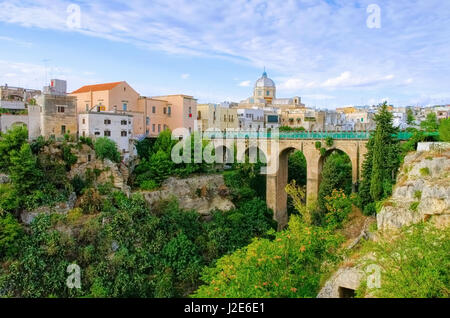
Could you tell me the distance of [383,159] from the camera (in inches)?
910

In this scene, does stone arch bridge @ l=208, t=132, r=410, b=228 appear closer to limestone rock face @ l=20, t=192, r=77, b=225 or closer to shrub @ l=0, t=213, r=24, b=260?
limestone rock face @ l=20, t=192, r=77, b=225

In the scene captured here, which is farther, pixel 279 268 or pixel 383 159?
pixel 383 159

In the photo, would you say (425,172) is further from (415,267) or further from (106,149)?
(106,149)

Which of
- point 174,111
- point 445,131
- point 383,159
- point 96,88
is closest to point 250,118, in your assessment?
point 174,111

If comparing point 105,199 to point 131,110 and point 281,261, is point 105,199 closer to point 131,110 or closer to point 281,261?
point 131,110

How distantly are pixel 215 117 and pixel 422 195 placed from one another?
33.3m

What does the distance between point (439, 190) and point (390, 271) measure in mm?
5759

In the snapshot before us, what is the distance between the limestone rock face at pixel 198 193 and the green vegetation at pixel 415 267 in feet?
64.1

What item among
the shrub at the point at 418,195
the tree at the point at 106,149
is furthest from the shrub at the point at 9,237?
the shrub at the point at 418,195

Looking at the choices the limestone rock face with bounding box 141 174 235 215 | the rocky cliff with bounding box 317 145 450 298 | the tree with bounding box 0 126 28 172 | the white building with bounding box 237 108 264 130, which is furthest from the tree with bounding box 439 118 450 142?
the white building with bounding box 237 108 264 130

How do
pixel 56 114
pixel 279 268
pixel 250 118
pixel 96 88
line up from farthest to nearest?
pixel 250 118
pixel 96 88
pixel 56 114
pixel 279 268

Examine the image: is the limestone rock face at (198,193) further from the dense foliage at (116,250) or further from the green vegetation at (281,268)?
the green vegetation at (281,268)

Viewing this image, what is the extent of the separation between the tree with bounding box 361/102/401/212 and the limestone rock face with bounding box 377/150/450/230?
3.08m
